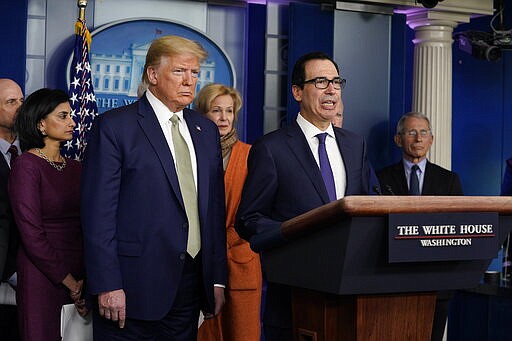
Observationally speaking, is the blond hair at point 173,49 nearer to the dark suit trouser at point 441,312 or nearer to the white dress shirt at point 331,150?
the white dress shirt at point 331,150

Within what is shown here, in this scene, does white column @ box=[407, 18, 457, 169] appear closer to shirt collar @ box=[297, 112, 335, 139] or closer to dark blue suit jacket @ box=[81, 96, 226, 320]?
shirt collar @ box=[297, 112, 335, 139]

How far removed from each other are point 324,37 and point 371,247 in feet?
12.9

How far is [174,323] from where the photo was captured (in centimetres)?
275

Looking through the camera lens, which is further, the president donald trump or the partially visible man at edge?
the partially visible man at edge

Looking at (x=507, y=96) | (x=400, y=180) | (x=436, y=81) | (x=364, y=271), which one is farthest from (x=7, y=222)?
(x=507, y=96)

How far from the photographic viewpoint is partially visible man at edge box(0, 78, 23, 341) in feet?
11.9

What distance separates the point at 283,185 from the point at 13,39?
9.55ft

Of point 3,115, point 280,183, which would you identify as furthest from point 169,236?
point 3,115

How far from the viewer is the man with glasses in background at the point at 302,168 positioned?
8.14 feet

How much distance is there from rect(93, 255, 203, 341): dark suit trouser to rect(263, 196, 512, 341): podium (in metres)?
0.63

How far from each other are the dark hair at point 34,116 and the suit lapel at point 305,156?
1.35 meters

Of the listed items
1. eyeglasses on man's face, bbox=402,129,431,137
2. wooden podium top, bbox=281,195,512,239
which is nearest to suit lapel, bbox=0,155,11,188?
wooden podium top, bbox=281,195,512,239

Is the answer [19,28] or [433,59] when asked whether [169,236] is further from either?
[433,59]

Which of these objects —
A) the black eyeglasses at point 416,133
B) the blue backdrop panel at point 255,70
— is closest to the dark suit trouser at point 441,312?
the black eyeglasses at point 416,133
